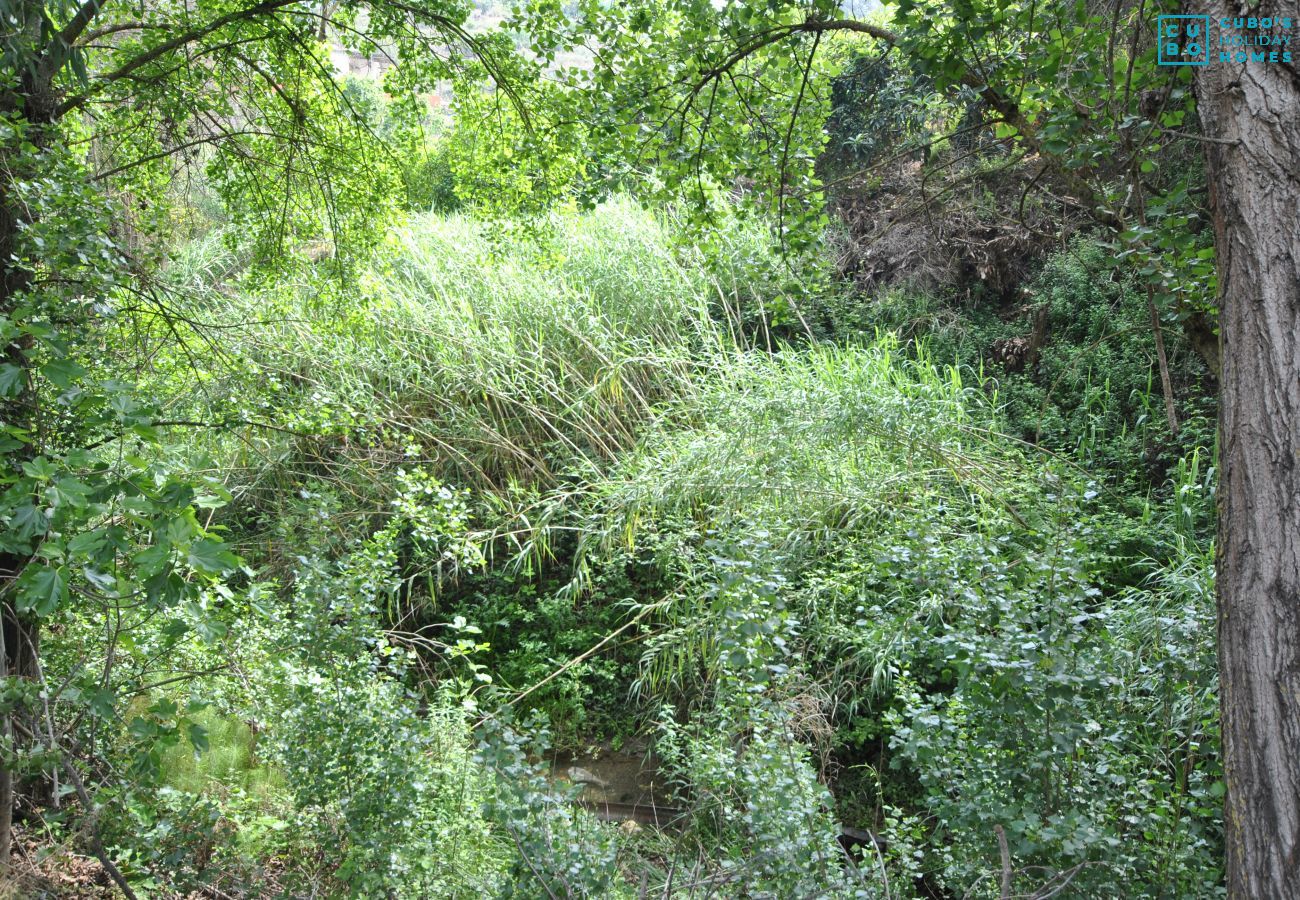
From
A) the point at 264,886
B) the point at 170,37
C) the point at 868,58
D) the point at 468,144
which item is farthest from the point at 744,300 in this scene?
the point at 264,886

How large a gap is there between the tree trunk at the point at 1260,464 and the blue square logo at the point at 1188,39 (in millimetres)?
21

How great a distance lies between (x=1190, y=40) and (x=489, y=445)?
4.95 metres

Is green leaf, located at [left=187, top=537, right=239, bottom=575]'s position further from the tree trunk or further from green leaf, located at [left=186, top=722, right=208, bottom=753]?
the tree trunk

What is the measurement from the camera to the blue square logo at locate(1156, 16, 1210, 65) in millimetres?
1698

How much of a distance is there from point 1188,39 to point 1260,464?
789 millimetres

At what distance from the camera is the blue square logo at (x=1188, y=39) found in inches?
66.9

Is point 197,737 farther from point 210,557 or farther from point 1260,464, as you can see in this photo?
point 1260,464

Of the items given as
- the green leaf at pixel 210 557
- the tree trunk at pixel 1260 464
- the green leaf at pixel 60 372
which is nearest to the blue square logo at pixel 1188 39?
the tree trunk at pixel 1260 464

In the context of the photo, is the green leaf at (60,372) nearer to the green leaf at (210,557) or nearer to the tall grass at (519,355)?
the green leaf at (210,557)

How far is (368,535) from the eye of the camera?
5.61m

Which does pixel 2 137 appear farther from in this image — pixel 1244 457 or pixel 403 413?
pixel 403 413

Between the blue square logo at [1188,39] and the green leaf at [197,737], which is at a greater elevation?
the blue square logo at [1188,39]

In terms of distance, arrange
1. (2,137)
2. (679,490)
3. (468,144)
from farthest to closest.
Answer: (679,490)
(468,144)
(2,137)

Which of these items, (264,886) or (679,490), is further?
(679,490)
